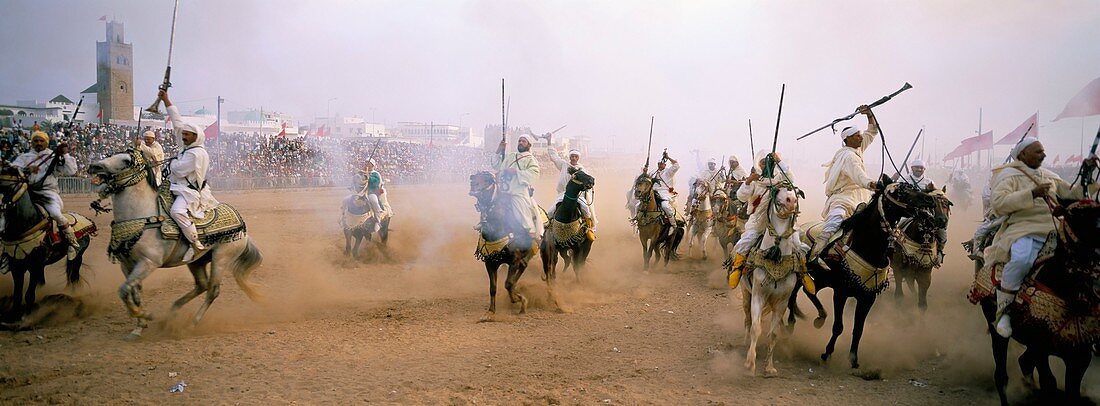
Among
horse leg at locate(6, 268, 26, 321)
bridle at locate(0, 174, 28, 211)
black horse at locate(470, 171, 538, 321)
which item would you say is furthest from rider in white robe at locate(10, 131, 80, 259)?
black horse at locate(470, 171, 538, 321)

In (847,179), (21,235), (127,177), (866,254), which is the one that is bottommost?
(21,235)

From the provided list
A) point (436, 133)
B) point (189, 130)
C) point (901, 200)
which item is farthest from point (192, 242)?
point (436, 133)

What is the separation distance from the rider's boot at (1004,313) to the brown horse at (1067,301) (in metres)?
0.06

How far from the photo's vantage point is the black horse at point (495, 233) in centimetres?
1034

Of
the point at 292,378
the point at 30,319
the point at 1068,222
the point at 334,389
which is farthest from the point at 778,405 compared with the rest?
the point at 30,319

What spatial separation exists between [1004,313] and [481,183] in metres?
6.73

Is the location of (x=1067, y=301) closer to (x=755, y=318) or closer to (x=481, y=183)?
(x=755, y=318)

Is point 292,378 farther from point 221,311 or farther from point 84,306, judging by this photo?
point 84,306

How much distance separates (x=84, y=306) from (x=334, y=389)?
557 centimetres

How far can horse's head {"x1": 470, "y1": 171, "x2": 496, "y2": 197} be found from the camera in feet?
33.7

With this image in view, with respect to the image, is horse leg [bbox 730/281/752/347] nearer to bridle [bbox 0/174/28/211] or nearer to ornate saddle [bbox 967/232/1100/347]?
ornate saddle [bbox 967/232/1100/347]

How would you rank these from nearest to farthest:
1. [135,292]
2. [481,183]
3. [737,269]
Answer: [737,269]
[135,292]
[481,183]

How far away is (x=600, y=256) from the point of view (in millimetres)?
16938

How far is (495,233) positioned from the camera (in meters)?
10.3
